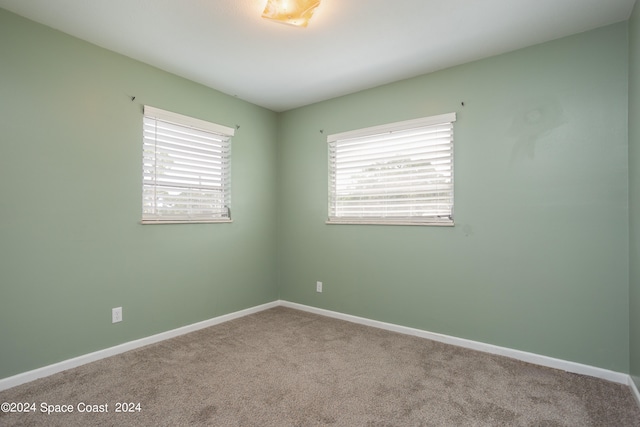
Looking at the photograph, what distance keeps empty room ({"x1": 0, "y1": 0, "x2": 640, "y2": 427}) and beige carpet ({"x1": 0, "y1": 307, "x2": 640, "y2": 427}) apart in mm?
18

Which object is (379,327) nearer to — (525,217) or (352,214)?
(352,214)

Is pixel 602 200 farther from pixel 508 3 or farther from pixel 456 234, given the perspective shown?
pixel 508 3

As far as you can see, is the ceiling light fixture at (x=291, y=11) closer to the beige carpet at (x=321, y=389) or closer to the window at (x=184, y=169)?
the window at (x=184, y=169)

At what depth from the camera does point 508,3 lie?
6.83 ft

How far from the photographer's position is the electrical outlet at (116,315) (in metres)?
2.71

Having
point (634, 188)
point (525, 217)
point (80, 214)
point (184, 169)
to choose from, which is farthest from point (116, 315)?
point (634, 188)

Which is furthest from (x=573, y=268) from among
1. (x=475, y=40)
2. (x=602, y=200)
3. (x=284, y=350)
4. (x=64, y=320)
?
(x=64, y=320)

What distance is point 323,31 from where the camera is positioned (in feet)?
7.89

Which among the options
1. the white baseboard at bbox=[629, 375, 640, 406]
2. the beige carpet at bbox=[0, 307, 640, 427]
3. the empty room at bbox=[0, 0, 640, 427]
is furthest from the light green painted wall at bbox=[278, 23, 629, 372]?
the beige carpet at bbox=[0, 307, 640, 427]

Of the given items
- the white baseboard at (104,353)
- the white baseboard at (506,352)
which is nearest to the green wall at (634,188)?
the white baseboard at (506,352)

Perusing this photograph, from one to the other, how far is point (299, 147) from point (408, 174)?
1.46 metres

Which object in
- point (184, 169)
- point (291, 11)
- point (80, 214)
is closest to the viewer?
point (291, 11)

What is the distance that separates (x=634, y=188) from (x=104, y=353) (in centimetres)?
393

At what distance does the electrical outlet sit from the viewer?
8.89 ft
